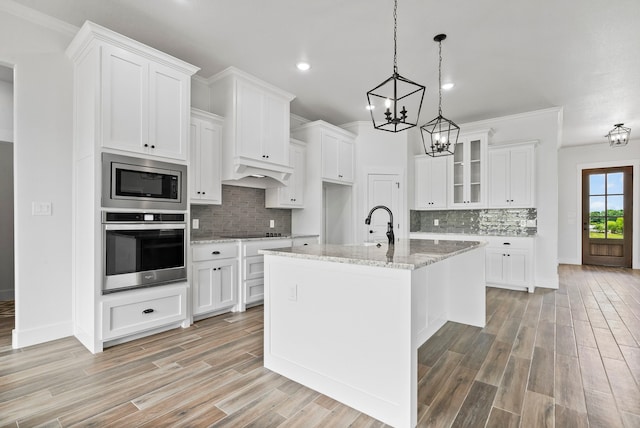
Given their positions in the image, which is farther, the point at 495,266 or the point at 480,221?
the point at 480,221

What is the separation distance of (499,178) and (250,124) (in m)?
4.07

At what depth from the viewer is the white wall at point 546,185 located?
16.9 ft

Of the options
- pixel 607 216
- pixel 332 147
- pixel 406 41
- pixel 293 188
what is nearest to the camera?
pixel 406 41

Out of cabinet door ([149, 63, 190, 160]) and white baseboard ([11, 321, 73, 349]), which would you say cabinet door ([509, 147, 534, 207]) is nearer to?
cabinet door ([149, 63, 190, 160])

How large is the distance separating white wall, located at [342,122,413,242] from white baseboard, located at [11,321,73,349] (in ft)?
13.9

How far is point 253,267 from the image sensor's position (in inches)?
154

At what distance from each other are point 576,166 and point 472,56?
608cm

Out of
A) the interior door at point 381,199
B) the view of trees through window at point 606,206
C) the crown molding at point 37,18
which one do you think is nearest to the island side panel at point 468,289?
the interior door at point 381,199

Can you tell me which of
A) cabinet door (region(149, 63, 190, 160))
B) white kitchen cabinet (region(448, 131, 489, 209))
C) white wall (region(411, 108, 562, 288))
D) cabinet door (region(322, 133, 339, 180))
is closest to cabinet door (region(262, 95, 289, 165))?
cabinet door (region(322, 133, 339, 180))

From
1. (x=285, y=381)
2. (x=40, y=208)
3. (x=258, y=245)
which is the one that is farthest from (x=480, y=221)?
(x=40, y=208)

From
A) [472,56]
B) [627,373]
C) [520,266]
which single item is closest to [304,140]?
[472,56]

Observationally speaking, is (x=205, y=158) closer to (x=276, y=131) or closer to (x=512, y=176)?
(x=276, y=131)

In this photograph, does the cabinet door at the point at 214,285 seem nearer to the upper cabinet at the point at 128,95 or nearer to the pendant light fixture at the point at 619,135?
the upper cabinet at the point at 128,95

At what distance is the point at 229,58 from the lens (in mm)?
3590
